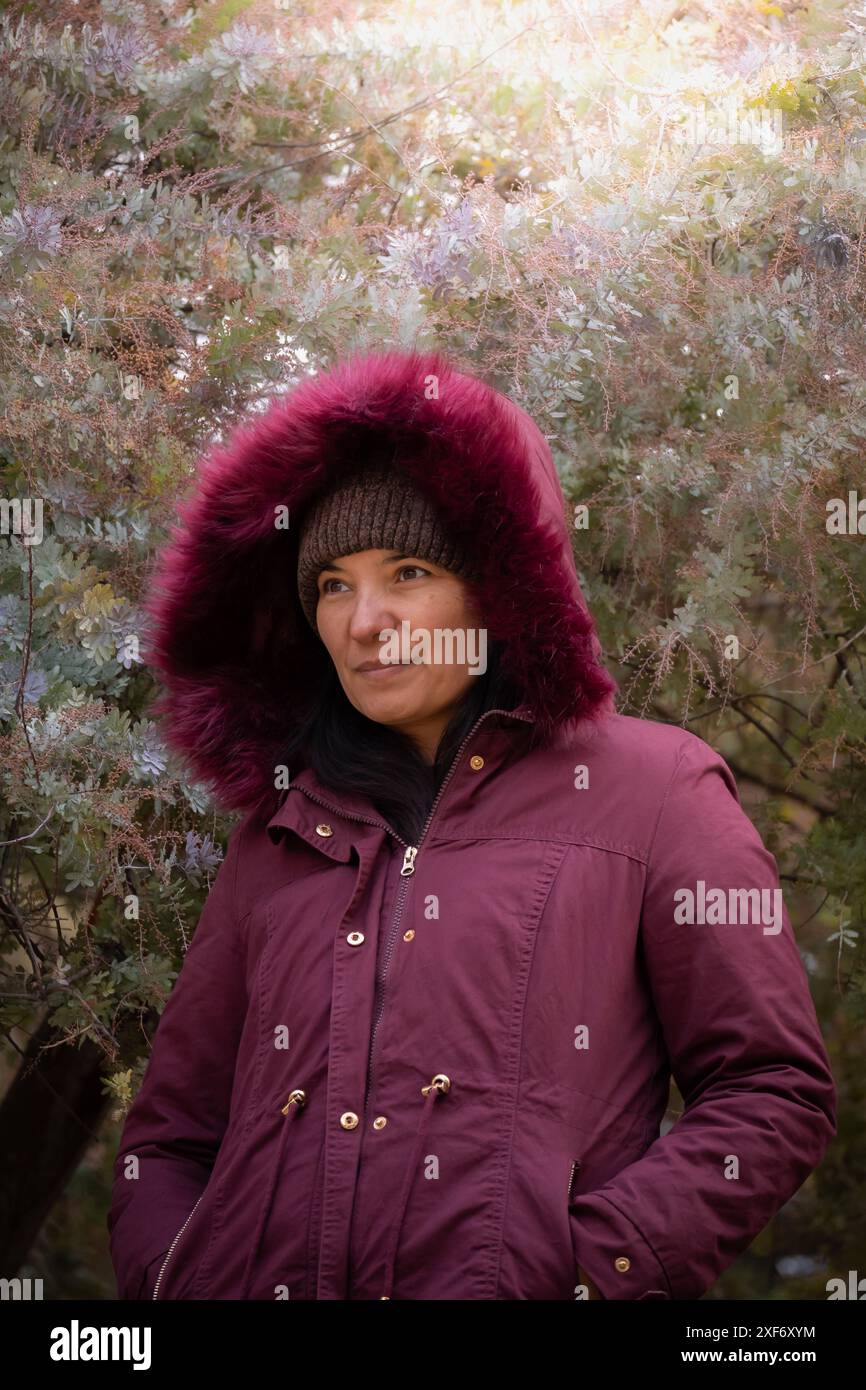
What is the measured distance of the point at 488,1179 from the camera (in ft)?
5.57

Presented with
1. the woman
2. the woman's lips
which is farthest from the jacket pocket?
the woman's lips

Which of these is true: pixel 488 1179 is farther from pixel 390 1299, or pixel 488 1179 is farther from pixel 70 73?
pixel 70 73

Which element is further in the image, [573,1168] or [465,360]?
[465,360]

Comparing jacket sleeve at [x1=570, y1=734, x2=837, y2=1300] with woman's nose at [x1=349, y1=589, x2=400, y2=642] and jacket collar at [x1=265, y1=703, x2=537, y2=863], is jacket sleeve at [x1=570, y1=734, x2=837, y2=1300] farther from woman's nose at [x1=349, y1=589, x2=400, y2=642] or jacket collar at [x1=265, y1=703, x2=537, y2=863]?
woman's nose at [x1=349, y1=589, x2=400, y2=642]

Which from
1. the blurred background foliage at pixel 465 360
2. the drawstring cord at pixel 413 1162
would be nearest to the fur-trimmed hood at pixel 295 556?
the blurred background foliage at pixel 465 360

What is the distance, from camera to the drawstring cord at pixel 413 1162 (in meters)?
1.69

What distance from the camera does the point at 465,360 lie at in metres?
2.73

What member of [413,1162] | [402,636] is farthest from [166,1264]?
[402,636]

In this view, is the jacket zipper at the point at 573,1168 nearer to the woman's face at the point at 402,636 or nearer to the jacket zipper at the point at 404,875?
the jacket zipper at the point at 404,875

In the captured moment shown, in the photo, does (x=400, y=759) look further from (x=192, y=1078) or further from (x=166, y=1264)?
(x=166, y=1264)

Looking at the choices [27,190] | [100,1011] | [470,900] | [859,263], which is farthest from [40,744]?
[859,263]

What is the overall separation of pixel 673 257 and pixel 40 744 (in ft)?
4.75

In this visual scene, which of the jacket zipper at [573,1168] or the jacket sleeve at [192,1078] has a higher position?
the jacket sleeve at [192,1078]

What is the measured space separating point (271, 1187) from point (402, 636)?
30.4 inches
